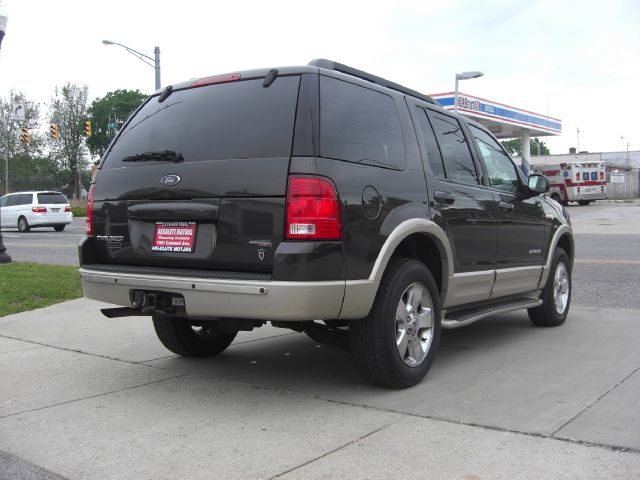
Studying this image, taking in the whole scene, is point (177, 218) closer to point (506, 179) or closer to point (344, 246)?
point (344, 246)

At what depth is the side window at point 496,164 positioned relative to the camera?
577cm

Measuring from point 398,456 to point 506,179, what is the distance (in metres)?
3.43

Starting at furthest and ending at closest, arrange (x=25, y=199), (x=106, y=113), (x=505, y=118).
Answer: (x=106, y=113) < (x=505, y=118) < (x=25, y=199)

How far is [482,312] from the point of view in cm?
523

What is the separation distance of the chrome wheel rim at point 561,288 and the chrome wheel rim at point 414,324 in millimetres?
2485

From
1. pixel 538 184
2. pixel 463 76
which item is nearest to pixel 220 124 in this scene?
pixel 538 184

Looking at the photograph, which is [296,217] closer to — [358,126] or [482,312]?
[358,126]

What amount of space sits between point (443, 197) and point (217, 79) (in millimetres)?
1787

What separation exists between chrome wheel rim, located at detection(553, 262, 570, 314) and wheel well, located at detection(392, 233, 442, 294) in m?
2.21

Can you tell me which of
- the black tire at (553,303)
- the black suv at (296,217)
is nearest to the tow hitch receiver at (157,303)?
the black suv at (296,217)

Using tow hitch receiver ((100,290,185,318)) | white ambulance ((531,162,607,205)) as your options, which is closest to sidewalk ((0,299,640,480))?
tow hitch receiver ((100,290,185,318))

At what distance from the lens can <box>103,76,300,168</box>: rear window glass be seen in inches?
158

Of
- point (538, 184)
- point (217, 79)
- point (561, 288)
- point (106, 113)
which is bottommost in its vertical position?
point (561, 288)

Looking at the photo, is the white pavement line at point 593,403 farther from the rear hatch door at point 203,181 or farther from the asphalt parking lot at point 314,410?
the rear hatch door at point 203,181
